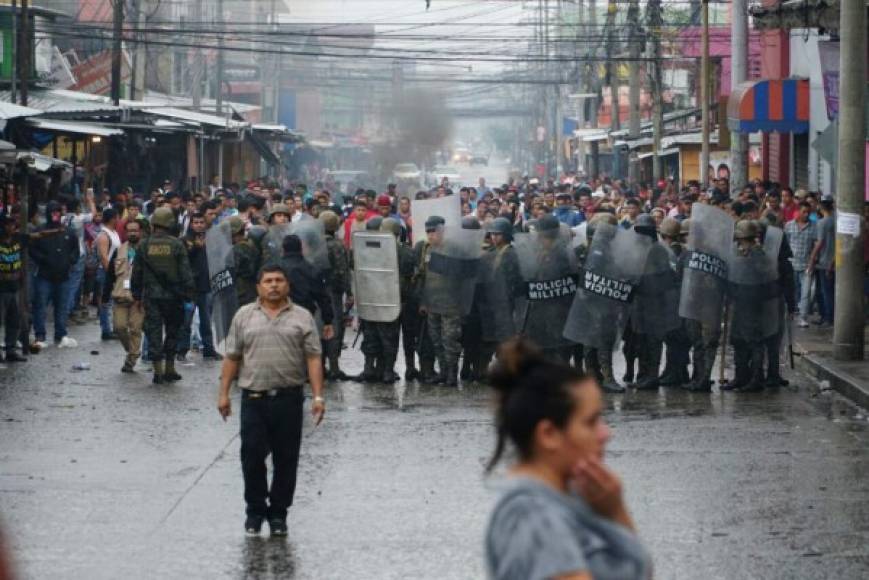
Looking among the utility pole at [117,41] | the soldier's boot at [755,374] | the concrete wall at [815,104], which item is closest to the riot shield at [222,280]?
the soldier's boot at [755,374]

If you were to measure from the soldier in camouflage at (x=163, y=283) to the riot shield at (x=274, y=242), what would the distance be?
0.79 m

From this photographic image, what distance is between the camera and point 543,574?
3672 millimetres

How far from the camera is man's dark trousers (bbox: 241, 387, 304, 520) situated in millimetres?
9633

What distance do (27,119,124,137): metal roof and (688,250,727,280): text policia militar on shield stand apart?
13.3 metres

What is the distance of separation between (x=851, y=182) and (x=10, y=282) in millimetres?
8570

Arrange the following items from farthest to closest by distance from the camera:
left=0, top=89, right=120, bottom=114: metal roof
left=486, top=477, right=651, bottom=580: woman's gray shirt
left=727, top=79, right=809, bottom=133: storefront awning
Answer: left=727, top=79, right=809, bottom=133: storefront awning
left=0, top=89, right=120, bottom=114: metal roof
left=486, top=477, right=651, bottom=580: woman's gray shirt

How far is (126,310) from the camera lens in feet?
60.1

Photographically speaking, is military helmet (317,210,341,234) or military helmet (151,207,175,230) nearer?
military helmet (151,207,175,230)

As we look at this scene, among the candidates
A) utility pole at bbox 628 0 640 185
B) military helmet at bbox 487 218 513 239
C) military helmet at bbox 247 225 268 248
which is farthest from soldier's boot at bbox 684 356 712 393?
utility pole at bbox 628 0 640 185

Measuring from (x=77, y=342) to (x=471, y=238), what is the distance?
587cm

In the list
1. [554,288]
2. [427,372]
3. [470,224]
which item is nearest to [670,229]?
[554,288]

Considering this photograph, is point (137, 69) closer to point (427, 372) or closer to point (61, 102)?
point (61, 102)

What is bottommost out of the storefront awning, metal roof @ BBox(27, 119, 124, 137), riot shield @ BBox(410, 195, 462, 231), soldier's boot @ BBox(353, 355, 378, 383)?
soldier's boot @ BBox(353, 355, 378, 383)

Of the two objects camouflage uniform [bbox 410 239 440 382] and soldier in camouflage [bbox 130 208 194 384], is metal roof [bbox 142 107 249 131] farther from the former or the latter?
camouflage uniform [bbox 410 239 440 382]
